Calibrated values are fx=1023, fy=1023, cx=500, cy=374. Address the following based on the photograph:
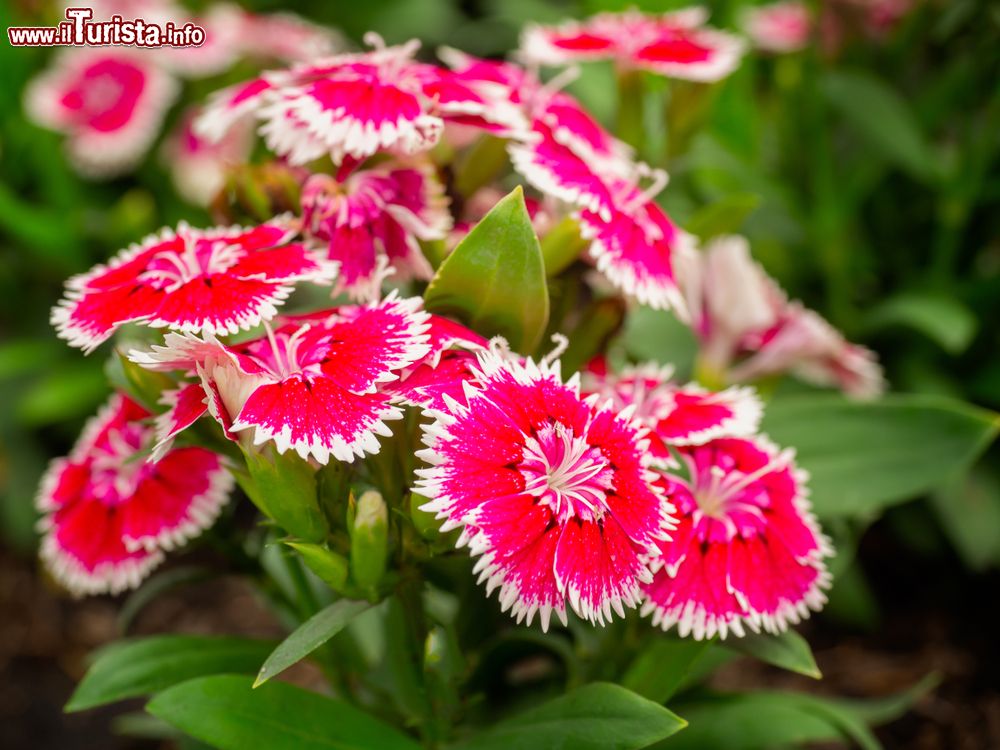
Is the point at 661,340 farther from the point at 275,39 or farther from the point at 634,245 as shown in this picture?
the point at 275,39

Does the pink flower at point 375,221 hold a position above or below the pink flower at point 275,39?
above

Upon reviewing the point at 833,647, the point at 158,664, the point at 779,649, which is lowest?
the point at 833,647

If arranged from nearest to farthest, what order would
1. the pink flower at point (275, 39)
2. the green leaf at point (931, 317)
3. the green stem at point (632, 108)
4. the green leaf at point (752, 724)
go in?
the green leaf at point (752, 724) < the green stem at point (632, 108) < the green leaf at point (931, 317) < the pink flower at point (275, 39)

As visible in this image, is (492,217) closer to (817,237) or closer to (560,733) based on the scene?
(560,733)

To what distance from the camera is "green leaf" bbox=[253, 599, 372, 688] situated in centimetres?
71

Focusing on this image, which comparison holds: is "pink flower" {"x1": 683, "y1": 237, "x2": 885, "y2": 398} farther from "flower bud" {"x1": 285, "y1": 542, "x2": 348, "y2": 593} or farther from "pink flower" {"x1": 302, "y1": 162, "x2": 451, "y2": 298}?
"flower bud" {"x1": 285, "y1": 542, "x2": 348, "y2": 593}

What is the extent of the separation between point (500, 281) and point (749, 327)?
1.41 feet

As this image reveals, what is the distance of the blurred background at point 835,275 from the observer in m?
1.54

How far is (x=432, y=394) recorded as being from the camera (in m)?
0.71

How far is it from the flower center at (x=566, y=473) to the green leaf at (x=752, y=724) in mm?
444

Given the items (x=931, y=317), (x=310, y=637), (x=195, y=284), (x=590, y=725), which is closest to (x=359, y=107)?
(x=195, y=284)

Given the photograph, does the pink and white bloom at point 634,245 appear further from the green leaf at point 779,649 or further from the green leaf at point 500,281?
the green leaf at point 779,649

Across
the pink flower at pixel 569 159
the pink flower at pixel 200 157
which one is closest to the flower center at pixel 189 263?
the pink flower at pixel 569 159

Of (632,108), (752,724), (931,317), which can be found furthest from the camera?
(931,317)
